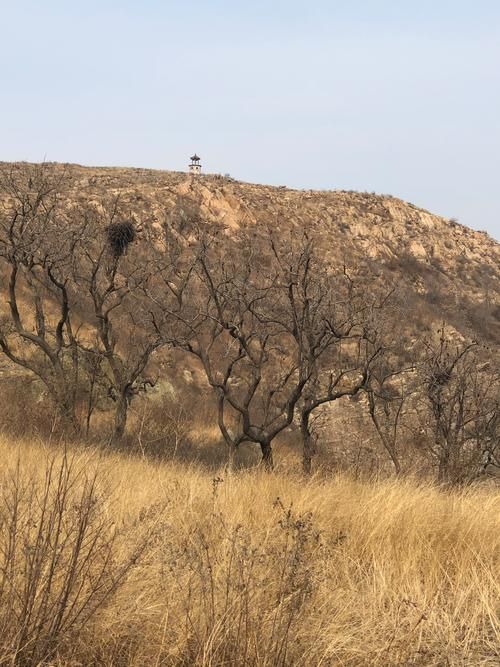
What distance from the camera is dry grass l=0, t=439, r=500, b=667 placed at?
95.9 inches

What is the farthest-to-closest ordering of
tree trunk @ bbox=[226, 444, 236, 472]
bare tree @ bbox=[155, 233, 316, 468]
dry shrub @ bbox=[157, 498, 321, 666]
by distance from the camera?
1. bare tree @ bbox=[155, 233, 316, 468]
2. tree trunk @ bbox=[226, 444, 236, 472]
3. dry shrub @ bbox=[157, 498, 321, 666]

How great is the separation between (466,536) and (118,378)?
312 inches

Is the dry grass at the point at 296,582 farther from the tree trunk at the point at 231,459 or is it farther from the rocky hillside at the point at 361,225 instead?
the rocky hillside at the point at 361,225

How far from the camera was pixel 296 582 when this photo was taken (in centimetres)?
307

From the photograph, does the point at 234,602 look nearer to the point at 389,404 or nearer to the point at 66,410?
the point at 66,410

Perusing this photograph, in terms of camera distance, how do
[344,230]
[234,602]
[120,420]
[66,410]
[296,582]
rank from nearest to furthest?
[234,602] → [296,582] → [66,410] → [120,420] → [344,230]

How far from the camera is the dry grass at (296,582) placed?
7.99 ft

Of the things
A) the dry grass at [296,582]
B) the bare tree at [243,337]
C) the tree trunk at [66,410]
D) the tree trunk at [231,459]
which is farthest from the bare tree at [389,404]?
the dry grass at [296,582]

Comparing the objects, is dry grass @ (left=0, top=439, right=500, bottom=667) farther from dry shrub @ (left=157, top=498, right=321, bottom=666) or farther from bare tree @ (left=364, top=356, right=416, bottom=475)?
bare tree @ (left=364, top=356, right=416, bottom=475)

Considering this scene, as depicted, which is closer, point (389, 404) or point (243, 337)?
point (243, 337)

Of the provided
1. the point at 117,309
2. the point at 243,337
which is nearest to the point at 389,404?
the point at 243,337

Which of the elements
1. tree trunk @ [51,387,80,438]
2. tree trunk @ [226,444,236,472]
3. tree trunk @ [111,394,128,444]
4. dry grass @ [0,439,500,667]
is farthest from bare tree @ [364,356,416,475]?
dry grass @ [0,439,500,667]

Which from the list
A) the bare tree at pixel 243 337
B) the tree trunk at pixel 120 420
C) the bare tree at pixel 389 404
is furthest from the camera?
the bare tree at pixel 389 404

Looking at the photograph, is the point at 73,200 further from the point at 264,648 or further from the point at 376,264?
the point at 264,648
